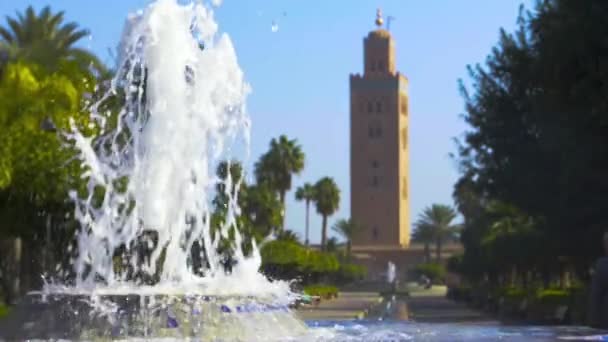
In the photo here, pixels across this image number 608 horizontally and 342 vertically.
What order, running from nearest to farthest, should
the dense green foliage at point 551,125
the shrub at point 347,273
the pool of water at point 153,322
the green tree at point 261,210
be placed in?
the pool of water at point 153,322 < the dense green foliage at point 551,125 < the green tree at point 261,210 < the shrub at point 347,273

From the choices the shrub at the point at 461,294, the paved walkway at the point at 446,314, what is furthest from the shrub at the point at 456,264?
the paved walkway at the point at 446,314

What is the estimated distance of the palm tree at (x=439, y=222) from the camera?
404 feet

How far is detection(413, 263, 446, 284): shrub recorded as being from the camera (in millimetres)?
113731

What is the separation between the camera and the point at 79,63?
3141 cm

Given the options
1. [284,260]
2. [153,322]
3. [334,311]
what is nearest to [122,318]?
[153,322]

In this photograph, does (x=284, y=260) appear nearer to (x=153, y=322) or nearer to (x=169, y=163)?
(x=169, y=163)

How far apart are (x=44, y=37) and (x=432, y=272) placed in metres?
82.3

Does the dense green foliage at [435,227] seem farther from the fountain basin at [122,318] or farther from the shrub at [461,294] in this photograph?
the fountain basin at [122,318]

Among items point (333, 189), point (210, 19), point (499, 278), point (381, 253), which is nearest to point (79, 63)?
point (210, 19)

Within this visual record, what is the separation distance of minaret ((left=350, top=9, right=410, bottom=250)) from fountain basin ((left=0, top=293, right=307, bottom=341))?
11035cm

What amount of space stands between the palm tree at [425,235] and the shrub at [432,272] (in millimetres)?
5606

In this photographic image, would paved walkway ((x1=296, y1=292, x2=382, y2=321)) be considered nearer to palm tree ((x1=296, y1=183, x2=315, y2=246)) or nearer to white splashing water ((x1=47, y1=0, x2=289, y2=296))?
white splashing water ((x1=47, y1=0, x2=289, y2=296))

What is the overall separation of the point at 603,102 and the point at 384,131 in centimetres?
10390

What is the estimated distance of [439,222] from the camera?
124 m
